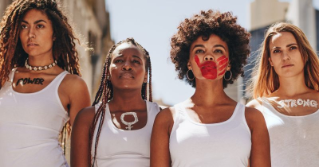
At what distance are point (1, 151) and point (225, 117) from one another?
1.87 meters

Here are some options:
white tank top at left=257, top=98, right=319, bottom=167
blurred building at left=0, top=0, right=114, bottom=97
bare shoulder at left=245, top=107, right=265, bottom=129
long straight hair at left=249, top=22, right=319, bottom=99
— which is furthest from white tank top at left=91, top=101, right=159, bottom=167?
blurred building at left=0, top=0, right=114, bottom=97

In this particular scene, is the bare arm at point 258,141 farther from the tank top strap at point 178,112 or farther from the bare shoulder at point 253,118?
the tank top strap at point 178,112

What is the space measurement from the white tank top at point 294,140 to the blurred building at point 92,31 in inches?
482

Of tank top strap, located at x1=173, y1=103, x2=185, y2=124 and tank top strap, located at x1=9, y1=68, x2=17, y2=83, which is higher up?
tank top strap, located at x1=9, y1=68, x2=17, y2=83

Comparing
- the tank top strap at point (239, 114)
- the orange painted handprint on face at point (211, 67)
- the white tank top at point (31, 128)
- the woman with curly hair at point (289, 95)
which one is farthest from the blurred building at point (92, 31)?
the tank top strap at point (239, 114)

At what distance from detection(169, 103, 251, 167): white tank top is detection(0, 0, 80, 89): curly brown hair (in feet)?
4.87

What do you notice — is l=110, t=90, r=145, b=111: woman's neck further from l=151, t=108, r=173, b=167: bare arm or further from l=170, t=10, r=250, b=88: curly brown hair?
l=151, t=108, r=173, b=167: bare arm

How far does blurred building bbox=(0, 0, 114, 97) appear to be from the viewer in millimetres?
18772

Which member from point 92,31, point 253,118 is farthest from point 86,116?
point 92,31

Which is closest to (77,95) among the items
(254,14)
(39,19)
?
(39,19)

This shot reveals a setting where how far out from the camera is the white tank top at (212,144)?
3.74 m

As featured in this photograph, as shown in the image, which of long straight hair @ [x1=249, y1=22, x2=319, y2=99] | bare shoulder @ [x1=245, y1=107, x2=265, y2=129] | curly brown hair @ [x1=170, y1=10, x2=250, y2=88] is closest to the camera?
bare shoulder @ [x1=245, y1=107, x2=265, y2=129]

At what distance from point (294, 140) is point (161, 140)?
1379 mm

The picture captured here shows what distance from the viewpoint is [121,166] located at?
4.00m
